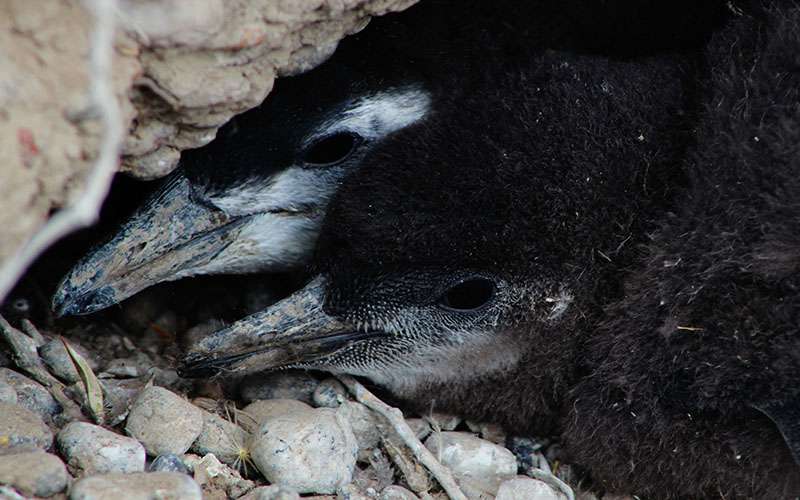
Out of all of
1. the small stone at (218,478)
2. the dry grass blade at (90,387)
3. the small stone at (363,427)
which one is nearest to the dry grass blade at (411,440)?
the small stone at (363,427)

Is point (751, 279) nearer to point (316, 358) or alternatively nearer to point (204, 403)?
point (316, 358)

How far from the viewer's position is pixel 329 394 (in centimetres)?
266

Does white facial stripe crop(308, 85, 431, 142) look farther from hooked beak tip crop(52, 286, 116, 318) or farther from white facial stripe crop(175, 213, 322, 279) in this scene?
hooked beak tip crop(52, 286, 116, 318)

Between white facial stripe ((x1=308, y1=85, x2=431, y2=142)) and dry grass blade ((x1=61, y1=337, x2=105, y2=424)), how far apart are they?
2.91ft

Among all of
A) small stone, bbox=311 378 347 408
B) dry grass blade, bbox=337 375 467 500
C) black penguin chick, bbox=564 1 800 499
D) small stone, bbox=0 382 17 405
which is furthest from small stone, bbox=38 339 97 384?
black penguin chick, bbox=564 1 800 499

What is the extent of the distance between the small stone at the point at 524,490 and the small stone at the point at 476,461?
53 millimetres

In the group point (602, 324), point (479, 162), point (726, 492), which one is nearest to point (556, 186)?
point (479, 162)

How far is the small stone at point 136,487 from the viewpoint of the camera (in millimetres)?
1826

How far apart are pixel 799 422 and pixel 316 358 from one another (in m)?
1.17

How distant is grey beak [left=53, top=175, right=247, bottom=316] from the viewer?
2.63m

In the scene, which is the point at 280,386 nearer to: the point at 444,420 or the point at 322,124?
the point at 444,420

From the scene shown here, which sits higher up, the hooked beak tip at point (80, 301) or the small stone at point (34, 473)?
the small stone at point (34, 473)

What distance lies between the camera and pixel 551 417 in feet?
8.84

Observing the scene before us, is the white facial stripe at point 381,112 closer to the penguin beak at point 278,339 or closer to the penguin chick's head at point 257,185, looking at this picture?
the penguin chick's head at point 257,185
